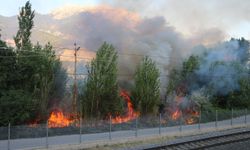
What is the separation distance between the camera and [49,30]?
282 feet

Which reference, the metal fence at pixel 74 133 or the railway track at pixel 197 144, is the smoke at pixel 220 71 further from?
the railway track at pixel 197 144

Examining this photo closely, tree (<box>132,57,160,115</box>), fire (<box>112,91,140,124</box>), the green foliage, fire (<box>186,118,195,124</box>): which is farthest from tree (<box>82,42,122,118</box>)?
the green foliage

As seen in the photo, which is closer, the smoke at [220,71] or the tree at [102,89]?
the tree at [102,89]

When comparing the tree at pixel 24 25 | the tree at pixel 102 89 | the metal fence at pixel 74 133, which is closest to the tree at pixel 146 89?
the tree at pixel 102 89

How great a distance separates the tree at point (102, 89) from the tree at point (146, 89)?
13.9ft

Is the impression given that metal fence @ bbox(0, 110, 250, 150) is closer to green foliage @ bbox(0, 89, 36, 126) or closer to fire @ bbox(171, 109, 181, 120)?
fire @ bbox(171, 109, 181, 120)

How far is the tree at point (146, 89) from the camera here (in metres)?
55.1

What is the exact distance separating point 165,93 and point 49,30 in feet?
109

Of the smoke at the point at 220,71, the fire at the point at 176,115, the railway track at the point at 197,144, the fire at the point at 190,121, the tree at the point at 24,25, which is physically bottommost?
the fire at the point at 190,121

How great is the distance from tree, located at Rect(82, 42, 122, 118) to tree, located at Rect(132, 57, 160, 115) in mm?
4230

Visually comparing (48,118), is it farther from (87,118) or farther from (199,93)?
(199,93)

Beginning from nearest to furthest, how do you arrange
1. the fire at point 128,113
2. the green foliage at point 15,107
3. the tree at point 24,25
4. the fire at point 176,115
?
the green foliage at point 15,107 < the fire at point 128,113 < the fire at point 176,115 < the tree at point 24,25

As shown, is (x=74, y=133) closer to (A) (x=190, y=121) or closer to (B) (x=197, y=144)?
(B) (x=197, y=144)

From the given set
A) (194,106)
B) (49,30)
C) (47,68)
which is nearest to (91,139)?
(47,68)
